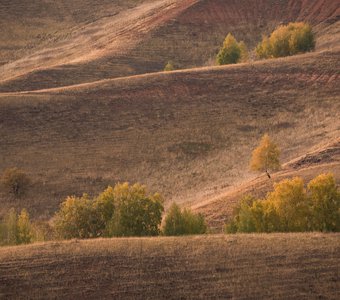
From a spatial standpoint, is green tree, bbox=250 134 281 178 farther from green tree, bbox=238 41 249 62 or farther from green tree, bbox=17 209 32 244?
green tree, bbox=238 41 249 62

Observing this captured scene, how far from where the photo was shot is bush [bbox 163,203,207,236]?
147 ft

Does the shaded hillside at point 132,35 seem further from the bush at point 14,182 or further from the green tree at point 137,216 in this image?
the green tree at point 137,216

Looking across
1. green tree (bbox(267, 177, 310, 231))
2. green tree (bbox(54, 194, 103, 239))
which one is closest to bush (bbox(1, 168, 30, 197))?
green tree (bbox(54, 194, 103, 239))

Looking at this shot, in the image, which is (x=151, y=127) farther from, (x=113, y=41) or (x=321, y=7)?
(x=321, y=7)

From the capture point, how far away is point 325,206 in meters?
43.8

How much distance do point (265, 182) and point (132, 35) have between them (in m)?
64.2

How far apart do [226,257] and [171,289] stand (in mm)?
3648

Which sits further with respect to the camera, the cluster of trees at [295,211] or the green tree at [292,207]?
the green tree at [292,207]

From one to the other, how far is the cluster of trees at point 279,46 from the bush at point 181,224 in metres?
60.7

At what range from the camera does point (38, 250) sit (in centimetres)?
3925

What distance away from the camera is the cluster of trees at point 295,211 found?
4384cm

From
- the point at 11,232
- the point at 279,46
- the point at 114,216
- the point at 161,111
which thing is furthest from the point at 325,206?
the point at 279,46

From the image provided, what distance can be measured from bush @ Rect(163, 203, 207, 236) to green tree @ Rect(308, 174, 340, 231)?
21.4 ft

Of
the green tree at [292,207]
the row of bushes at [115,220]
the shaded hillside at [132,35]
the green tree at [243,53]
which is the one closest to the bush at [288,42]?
the green tree at [243,53]
